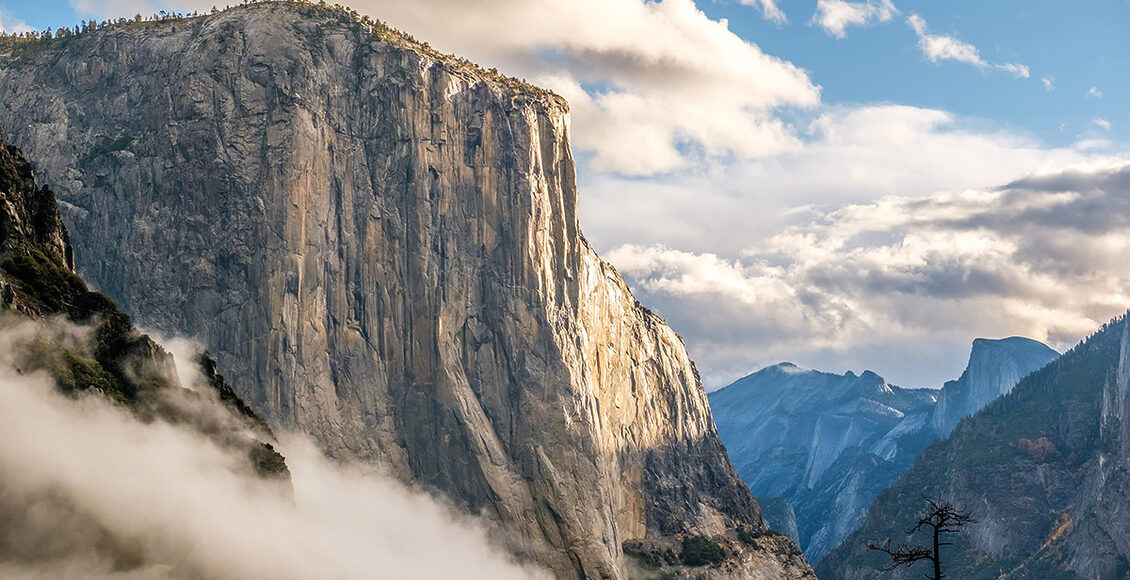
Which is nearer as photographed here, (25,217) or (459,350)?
(25,217)

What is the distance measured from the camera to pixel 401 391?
19500 cm

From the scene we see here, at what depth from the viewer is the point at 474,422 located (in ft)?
641

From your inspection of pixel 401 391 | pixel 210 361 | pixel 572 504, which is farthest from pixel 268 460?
pixel 572 504

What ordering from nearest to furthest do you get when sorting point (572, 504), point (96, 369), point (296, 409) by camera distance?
point (96, 369) → point (296, 409) → point (572, 504)

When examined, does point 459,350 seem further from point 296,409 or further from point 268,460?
point 268,460

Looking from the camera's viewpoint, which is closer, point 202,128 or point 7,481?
point 7,481

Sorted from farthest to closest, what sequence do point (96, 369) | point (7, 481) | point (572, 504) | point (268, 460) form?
point (572, 504) → point (268, 460) → point (96, 369) → point (7, 481)

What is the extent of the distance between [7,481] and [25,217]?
111 feet

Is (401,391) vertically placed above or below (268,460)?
above

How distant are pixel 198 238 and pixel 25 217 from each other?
139 ft

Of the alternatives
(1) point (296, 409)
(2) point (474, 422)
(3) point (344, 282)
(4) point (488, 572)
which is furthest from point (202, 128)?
(4) point (488, 572)

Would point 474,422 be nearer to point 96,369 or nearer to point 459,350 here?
point 459,350

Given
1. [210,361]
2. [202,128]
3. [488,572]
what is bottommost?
[488,572]

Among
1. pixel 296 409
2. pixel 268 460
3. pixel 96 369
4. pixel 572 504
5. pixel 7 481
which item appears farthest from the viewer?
pixel 572 504
